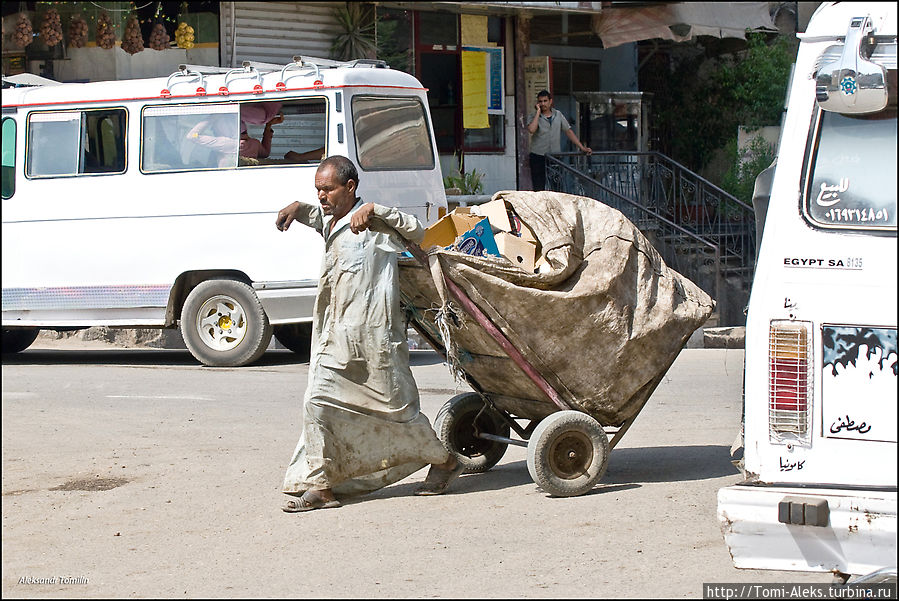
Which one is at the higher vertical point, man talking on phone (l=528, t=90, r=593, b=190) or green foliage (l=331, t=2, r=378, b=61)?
green foliage (l=331, t=2, r=378, b=61)

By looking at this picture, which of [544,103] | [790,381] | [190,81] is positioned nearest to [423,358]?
[190,81]

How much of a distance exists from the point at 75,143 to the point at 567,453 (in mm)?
7441

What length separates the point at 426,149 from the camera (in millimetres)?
11781

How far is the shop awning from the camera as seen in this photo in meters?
16.8

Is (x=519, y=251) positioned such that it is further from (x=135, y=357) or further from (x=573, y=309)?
(x=135, y=357)

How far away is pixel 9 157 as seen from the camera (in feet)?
38.9

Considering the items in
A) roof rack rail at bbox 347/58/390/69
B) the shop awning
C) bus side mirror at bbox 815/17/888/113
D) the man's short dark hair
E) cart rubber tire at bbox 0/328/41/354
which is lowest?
cart rubber tire at bbox 0/328/41/354

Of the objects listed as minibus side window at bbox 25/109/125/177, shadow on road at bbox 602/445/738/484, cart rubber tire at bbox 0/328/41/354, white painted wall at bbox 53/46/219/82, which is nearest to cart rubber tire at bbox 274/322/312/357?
minibus side window at bbox 25/109/125/177

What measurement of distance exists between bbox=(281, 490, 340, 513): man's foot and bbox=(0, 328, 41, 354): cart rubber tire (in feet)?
27.2

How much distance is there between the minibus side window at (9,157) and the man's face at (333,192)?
7.10 metres

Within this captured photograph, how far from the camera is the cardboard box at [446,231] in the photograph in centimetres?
616

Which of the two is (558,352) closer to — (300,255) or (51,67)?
(300,255)

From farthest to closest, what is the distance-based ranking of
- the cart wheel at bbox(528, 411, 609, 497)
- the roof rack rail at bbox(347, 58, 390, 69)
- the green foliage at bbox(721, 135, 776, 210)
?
the green foliage at bbox(721, 135, 776, 210)
the roof rack rail at bbox(347, 58, 390, 69)
the cart wheel at bbox(528, 411, 609, 497)

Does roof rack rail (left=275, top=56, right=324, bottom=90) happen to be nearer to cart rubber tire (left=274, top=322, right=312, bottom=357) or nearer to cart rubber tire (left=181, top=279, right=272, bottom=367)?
cart rubber tire (left=181, top=279, right=272, bottom=367)
